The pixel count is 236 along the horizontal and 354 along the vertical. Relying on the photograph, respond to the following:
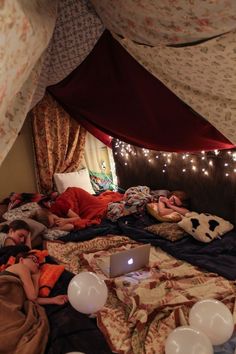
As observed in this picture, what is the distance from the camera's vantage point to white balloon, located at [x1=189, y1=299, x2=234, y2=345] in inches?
52.2

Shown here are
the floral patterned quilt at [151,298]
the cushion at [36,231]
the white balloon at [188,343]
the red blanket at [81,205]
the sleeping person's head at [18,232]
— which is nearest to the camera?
the white balloon at [188,343]

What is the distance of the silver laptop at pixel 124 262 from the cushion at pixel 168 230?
56 cm

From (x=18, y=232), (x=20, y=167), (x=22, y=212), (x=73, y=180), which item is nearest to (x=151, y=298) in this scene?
(x=18, y=232)

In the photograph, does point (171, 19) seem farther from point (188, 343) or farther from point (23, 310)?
point (23, 310)

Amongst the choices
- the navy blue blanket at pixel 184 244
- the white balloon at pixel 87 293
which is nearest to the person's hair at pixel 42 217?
Result: the navy blue blanket at pixel 184 244

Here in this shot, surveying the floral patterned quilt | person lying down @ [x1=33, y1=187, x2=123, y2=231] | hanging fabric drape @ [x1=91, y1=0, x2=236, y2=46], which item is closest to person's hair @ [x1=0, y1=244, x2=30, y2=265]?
the floral patterned quilt

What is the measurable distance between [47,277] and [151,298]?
0.66m

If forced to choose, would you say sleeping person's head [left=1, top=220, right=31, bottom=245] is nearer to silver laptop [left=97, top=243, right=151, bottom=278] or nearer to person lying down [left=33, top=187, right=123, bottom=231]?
person lying down [left=33, top=187, right=123, bottom=231]

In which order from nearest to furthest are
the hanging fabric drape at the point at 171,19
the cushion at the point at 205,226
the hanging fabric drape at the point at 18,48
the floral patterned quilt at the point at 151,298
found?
the hanging fabric drape at the point at 18,48 → the hanging fabric drape at the point at 171,19 → the floral patterned quilt at the point at 151,298 → the cushion at the point at 205,226

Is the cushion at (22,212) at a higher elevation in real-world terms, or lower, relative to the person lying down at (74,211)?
higher

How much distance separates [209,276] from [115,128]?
1927mm

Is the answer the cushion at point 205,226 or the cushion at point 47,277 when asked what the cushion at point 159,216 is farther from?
the cushion at point 47,277

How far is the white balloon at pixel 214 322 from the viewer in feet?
4.35

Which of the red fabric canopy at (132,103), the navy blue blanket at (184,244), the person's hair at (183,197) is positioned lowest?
the navy blue blanket at (184,244)
